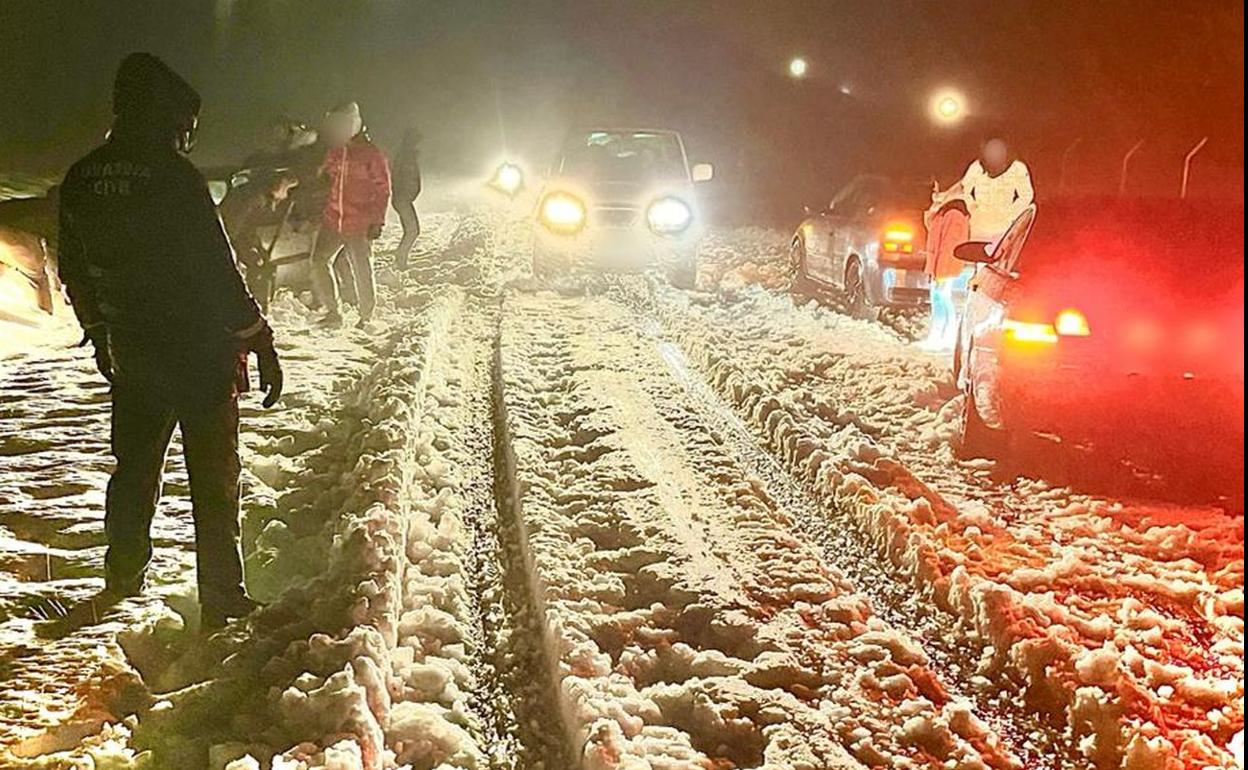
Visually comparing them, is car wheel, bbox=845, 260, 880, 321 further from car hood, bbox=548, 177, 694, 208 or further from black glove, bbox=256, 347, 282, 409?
black glove, bbox=256, 347, 282, 409

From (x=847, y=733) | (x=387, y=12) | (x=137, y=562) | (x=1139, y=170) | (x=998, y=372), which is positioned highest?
(x=387, y=12)

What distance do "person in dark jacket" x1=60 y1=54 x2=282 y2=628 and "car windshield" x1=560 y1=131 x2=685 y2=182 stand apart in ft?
29.8

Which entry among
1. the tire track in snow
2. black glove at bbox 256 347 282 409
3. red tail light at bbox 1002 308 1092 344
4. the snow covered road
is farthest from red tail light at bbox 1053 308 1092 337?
black glove at bbox 256 347 282 409

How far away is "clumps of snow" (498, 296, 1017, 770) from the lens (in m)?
3.29

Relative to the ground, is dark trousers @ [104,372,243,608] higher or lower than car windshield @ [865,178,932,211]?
lower

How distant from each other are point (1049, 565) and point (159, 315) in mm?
3979

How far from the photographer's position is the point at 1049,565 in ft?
15.4

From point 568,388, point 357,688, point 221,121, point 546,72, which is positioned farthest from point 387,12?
point 357,688

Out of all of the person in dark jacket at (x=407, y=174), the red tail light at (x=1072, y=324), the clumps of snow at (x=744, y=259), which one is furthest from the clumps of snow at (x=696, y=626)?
the clumps of snow at (x=744, y=259)

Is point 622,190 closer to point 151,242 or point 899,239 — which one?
point 899,239

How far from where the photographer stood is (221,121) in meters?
32.3

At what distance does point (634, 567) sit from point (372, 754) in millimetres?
1736

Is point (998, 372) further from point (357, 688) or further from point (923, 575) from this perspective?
point (357, 688)

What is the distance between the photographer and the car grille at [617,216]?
1197 centimetres
